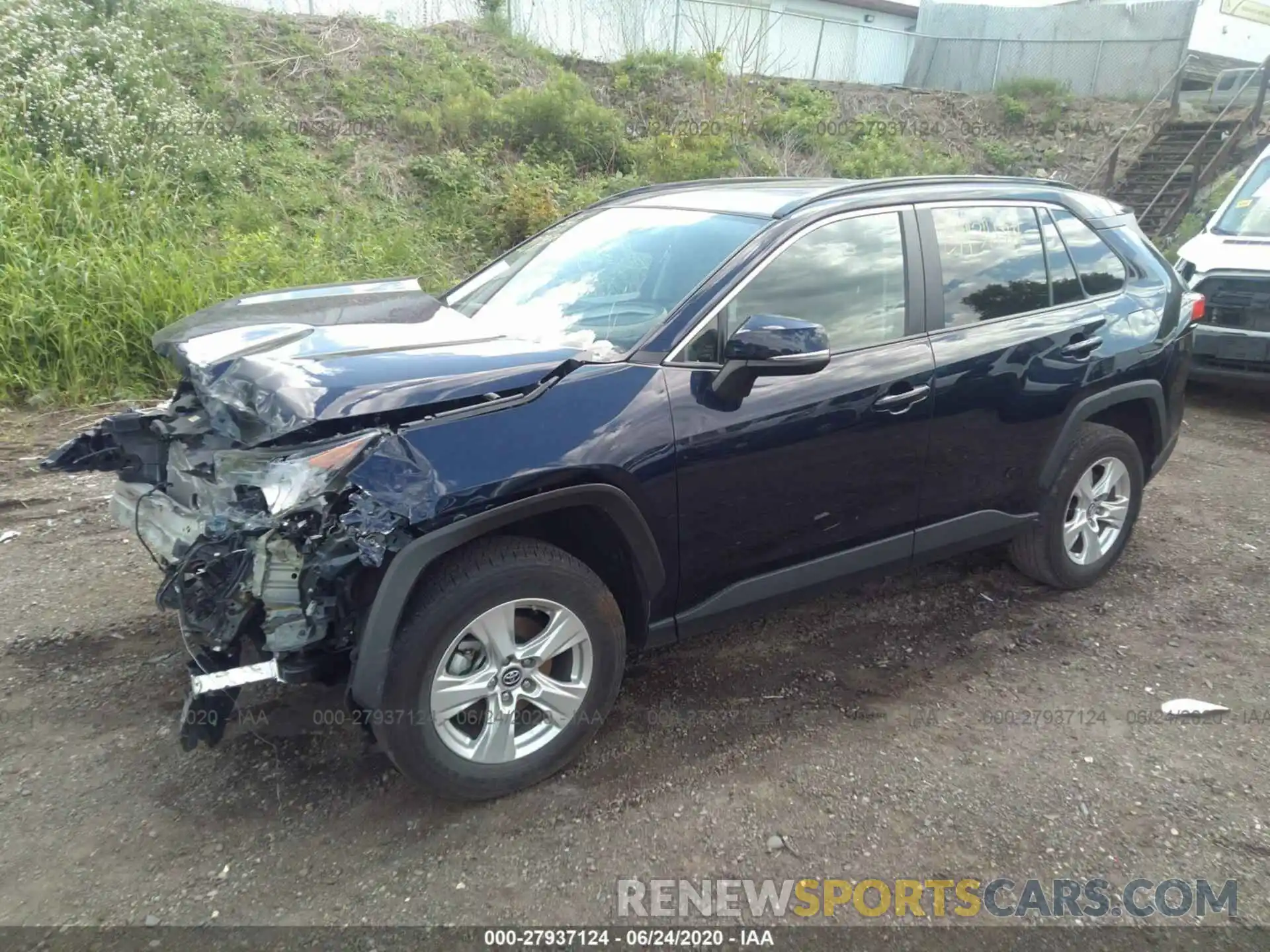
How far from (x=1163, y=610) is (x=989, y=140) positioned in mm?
15753

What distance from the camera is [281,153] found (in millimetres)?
9945

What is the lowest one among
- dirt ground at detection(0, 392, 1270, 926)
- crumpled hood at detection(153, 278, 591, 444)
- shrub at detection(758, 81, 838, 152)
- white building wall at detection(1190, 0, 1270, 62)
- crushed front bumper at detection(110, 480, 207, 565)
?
dirt ground at detection(0, 392, 1270, 926)

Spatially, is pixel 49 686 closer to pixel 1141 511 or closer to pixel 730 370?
pixel 730 370

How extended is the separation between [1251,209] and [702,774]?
25.5 feet

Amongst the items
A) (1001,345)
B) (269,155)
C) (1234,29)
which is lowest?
(1001,345)

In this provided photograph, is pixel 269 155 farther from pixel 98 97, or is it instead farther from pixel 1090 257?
pixel 1090 257

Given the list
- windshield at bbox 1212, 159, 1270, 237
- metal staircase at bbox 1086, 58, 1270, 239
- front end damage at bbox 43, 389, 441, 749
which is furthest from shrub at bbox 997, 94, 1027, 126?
front end damage at bbox 43, 389, 441, 749

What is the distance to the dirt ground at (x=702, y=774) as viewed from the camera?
252cm

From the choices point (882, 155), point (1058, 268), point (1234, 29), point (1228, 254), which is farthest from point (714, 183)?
point (1234, 29)

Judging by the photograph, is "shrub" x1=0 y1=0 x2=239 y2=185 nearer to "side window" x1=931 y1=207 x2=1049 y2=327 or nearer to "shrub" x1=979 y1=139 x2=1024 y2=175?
"side window" x1=931 y1=207 x2=1049 y2=327

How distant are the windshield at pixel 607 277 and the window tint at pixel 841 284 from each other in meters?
0.18

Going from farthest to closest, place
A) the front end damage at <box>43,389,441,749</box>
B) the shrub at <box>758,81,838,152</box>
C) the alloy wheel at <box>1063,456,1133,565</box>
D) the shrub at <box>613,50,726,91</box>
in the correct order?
the shrub at <box>758,81,838,152</box> < the shrub at <box>613,50,726,91</box> < the alloy wheel at <box>1063,456,1133,565</box> < the front end damage at <box>43,389,441,749</box>

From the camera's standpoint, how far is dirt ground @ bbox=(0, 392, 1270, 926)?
2521 millimetres

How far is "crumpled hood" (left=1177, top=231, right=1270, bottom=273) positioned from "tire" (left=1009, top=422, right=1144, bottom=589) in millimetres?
3921
